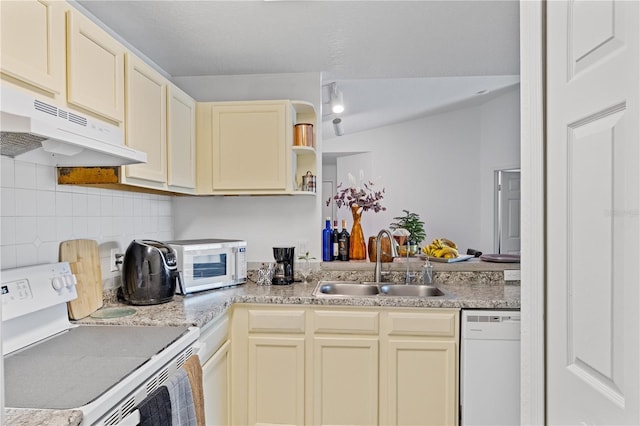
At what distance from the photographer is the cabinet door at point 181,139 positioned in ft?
7.40

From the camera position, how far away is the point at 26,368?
1245mm

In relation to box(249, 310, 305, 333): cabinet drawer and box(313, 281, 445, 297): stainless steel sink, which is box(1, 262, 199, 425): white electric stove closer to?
box(249, 310, 305, 333): cabinet drawer

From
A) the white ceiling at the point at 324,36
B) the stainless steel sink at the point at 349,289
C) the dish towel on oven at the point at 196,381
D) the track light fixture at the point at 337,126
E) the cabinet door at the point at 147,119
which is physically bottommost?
the dish towel on oven at the point at 196,381

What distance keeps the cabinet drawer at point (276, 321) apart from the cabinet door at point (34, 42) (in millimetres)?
1425

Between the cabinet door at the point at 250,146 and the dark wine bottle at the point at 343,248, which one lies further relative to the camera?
the dark wine bottle at the point at 343,248

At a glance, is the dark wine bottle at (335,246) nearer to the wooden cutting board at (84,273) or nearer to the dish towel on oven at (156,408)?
the wooden cutting board at (84,273)

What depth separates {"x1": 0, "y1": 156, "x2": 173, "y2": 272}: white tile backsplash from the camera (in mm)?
1499

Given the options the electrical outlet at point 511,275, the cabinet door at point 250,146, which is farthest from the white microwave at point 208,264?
the electrical outlet at point 511,275

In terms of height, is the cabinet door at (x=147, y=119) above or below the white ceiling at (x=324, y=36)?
below

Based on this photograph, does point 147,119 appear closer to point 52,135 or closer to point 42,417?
point 52,135

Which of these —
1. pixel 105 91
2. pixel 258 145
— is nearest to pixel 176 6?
pixel 105 91

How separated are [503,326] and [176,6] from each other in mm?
2245
